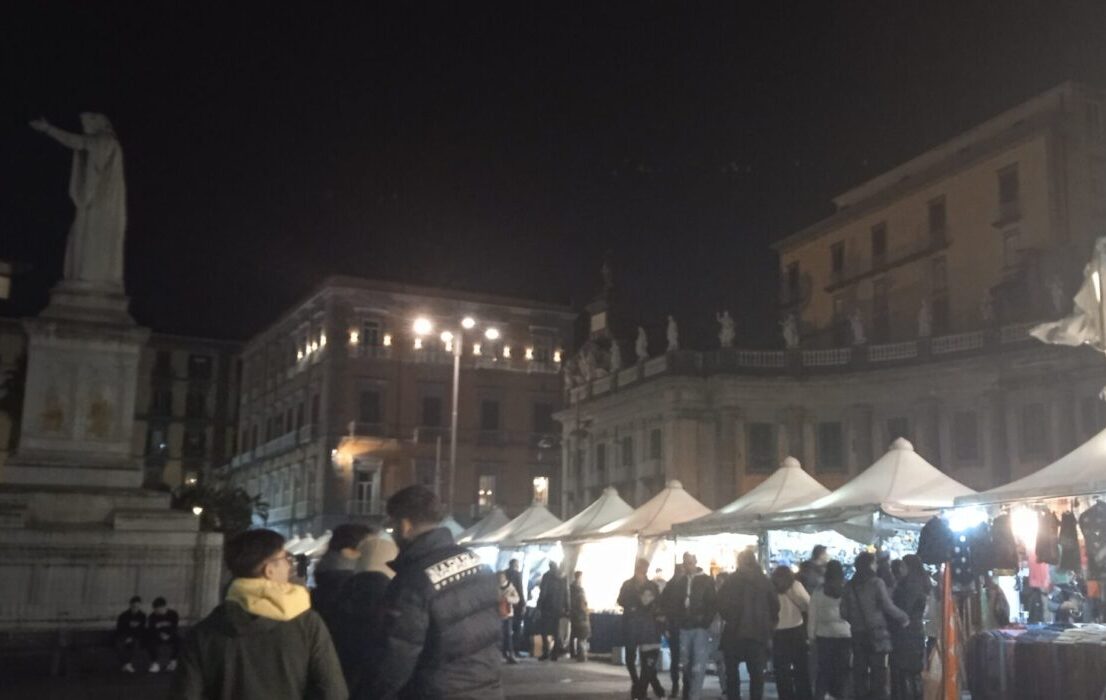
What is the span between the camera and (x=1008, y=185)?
4428 centimetres

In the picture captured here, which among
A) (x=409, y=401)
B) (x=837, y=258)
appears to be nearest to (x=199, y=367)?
(x=409, y=401)

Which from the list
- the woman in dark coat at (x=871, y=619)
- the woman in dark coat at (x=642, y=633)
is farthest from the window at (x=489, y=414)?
the woman in dark coat at (x=871, y=619)

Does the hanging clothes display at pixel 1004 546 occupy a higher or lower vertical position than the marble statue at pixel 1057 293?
lower

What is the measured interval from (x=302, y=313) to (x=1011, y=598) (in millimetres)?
54134

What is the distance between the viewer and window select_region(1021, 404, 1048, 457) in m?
38.5

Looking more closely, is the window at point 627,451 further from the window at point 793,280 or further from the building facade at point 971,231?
the window at point 793,280

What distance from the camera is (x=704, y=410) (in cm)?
4622

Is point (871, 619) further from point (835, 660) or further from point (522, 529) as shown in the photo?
point (522, 529)

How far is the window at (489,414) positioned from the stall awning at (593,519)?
40515 mm

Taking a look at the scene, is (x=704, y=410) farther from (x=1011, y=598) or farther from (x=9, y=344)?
(x=9, y=344)

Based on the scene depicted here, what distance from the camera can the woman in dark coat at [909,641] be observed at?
12.3 metres

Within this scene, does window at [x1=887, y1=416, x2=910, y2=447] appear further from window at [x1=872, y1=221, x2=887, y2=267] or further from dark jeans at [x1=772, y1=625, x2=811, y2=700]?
dark jeans at [x1=772, y1=625, x2=811, y2=700]

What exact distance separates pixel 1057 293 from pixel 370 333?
3691cm

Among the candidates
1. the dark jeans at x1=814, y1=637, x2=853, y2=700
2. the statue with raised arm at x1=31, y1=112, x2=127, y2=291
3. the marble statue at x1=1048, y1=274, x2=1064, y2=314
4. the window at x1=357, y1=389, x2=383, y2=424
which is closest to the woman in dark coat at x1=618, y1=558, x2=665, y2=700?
the dark jeans at x1=814, y1=637, x2=853, y2=700
